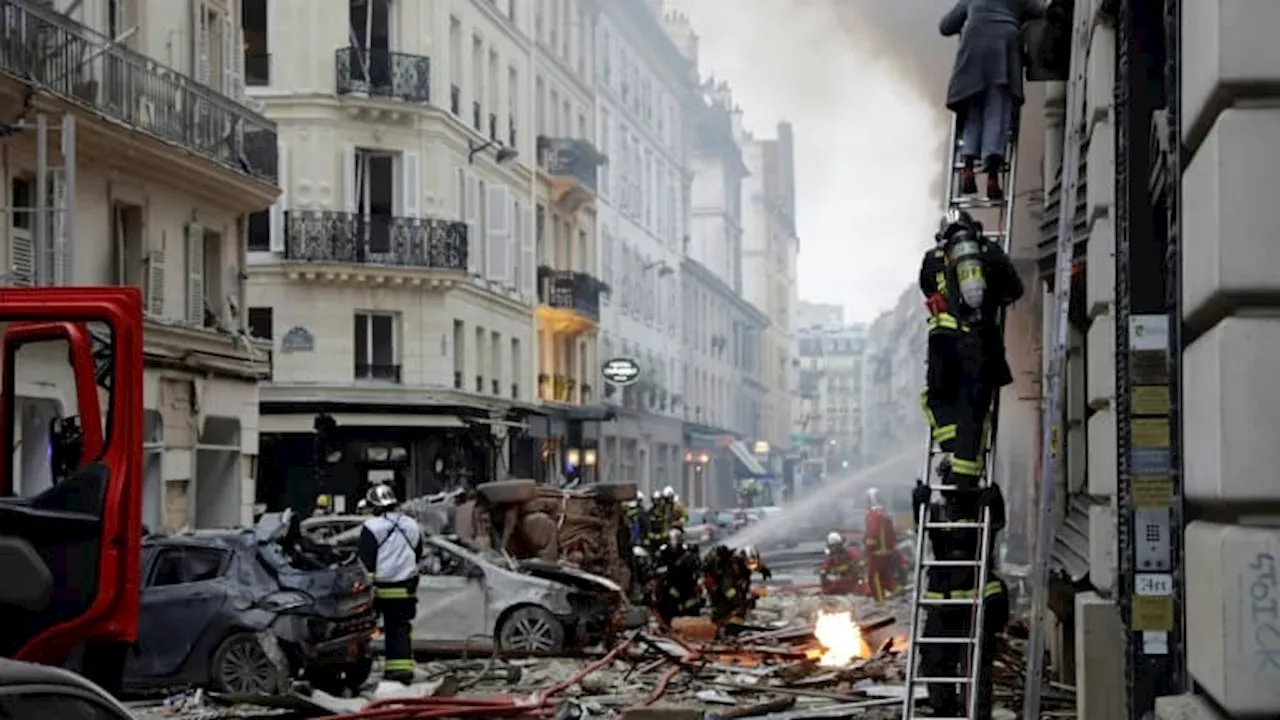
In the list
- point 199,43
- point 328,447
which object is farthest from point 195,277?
point 328,447

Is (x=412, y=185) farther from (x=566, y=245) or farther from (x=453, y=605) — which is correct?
(x=453, y=605)

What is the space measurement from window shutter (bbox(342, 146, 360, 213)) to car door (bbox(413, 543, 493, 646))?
20.7 m

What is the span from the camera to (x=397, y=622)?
16.0 meters

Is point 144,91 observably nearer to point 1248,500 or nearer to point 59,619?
point 59,619

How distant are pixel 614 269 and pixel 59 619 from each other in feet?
168

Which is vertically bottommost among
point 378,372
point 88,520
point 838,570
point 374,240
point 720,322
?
point 838,570

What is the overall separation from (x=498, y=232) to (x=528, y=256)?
11.0ft

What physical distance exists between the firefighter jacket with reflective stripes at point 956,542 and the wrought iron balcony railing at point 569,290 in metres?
40.3

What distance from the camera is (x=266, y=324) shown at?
130 feet

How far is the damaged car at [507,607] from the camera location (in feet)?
64.3

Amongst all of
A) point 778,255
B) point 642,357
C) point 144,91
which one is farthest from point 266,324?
point 778,255

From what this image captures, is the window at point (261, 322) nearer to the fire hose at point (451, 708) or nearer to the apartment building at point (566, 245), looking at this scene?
Result: the apartment building at point (566, 245)

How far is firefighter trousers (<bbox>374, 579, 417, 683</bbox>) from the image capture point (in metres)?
16.0

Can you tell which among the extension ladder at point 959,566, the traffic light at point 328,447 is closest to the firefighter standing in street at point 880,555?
the traffic light at point 328,447
